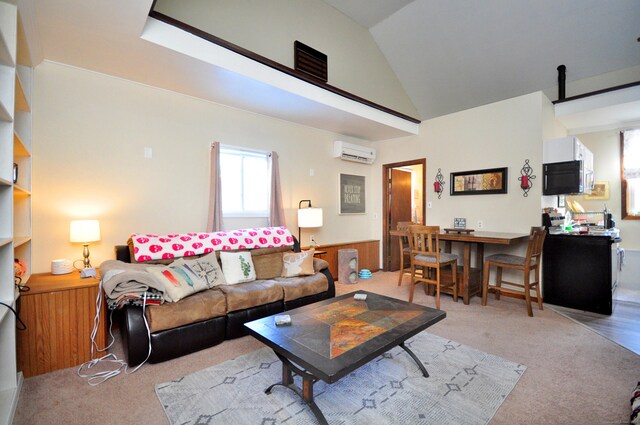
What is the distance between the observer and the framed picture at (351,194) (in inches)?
204

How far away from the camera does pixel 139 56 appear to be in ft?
8.29

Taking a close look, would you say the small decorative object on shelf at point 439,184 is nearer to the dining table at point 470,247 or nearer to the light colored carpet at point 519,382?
the dining table at point 470,247

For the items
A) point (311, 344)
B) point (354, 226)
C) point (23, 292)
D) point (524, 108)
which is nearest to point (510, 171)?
point (524, 108)

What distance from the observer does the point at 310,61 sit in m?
3.81

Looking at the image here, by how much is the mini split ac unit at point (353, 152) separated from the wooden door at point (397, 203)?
0.52m

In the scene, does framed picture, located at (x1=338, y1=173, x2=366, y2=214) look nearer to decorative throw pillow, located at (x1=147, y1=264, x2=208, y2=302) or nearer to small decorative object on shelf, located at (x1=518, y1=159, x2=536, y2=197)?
small decorative object on shelf, located at (x1=518, y1=159, x2=536, y2=197)

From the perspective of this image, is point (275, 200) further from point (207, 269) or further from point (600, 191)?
point (600, 191)

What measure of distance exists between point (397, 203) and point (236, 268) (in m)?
3.68

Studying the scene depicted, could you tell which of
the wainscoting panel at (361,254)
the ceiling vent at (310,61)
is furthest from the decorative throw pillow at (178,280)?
the ceiling vent at (310,61)

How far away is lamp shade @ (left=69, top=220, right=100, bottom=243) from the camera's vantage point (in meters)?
2.51

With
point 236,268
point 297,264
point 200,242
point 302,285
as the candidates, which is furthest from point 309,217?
point 200,242

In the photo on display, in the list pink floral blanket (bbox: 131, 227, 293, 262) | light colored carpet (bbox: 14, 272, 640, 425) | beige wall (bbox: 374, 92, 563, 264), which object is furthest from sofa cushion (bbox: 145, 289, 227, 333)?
beige wall (bbox: 374, 92, 563, 264)

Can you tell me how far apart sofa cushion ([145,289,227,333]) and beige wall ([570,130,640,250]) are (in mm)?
6096

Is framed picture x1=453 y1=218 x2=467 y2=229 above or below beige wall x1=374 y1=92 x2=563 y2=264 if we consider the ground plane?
below
